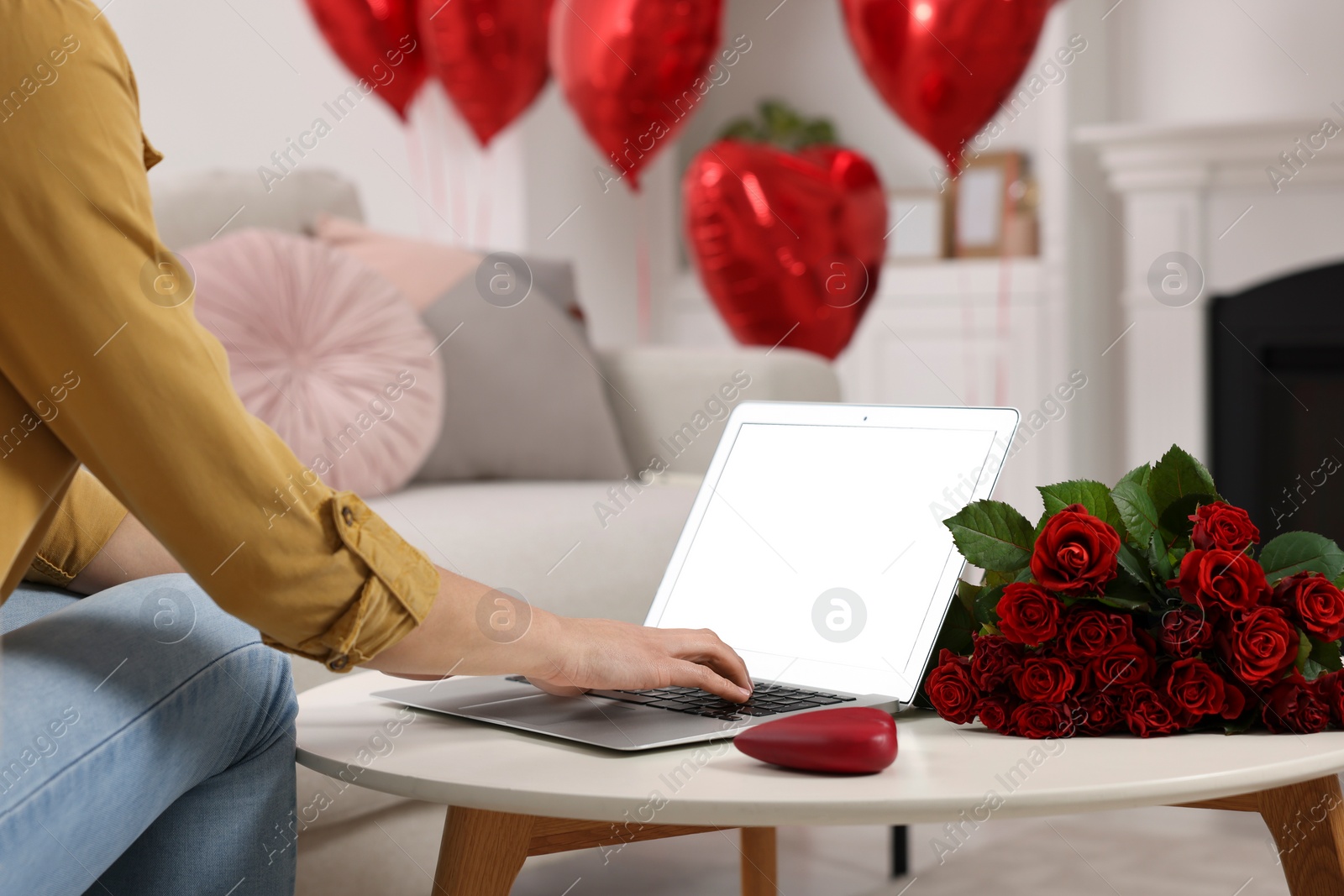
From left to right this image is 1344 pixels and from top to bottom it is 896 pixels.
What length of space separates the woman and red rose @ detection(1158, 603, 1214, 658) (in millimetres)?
246

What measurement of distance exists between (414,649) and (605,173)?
3476mm

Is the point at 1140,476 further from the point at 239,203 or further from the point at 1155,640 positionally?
the point at 239,203

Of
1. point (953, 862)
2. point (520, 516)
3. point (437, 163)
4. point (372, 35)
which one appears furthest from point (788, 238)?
point (437, 163)

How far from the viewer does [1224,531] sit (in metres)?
0.73

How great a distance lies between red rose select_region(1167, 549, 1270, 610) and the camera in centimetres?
72

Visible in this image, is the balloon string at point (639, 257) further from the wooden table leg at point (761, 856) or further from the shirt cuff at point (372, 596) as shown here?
the shirt cuff at point (372, 596)

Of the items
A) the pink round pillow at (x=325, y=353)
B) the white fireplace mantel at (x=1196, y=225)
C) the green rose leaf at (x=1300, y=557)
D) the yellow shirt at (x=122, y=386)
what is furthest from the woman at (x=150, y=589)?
the white fireplace mantel at (x=1196, y=225)

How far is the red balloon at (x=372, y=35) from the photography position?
8.13 ft

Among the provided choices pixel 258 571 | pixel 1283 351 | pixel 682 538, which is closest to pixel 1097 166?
pixel 1283 351

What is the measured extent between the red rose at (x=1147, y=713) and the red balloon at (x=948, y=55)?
188 cm

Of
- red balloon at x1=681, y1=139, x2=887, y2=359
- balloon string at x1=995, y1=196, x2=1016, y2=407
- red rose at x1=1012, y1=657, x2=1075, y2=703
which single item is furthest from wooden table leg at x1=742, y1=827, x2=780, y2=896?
balloon string at x1=995, y1=196, x2=1016, y2=407

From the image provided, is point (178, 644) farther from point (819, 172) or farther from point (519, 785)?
point (819, 172)

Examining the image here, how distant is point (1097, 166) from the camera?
11.4 feet

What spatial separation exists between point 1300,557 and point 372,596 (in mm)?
529
